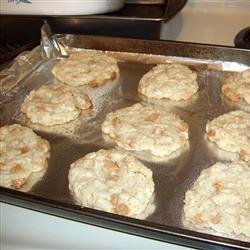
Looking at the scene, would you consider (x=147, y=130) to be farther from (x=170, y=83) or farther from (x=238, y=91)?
(x=238, y=91)

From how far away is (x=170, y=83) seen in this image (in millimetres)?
1599

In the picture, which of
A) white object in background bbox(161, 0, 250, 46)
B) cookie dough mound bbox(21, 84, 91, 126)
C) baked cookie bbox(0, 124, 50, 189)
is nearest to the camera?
baked cookie bbox(0, 124, 50, 189)

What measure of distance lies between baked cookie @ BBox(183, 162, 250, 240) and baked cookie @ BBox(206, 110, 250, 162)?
9 cm

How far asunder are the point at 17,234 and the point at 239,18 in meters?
1.68

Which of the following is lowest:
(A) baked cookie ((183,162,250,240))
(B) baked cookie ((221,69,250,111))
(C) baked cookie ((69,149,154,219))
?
(C) baked cookie ((69,149,154,219))

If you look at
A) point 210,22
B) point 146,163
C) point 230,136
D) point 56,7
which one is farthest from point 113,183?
point 210,22

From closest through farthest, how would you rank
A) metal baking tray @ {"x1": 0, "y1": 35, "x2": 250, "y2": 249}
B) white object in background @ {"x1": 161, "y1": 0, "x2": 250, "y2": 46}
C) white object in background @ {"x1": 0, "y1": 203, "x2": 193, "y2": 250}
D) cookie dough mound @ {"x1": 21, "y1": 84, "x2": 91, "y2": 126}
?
1. metal baking tray @ {"x1": 0, "y1": 35, "x2": 250, "y2": 249}
2. white object in background @ {"x1": 0, "y1": 203, "x2": 193, "y2": 250}
3. cookie dough mound @ {"x1": 21, "y1": 84, "x2": 91, "y2": 126}
4. white object in background @ {"x1": 161, "y1": 0, "x2": 250, "y2": 46}

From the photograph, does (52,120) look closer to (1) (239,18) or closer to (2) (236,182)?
(2) (236,182)

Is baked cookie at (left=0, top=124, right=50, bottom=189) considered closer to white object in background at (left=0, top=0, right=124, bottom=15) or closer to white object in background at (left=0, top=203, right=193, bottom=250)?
white object in background at (left=0, top=203, right=193, bottom=250)

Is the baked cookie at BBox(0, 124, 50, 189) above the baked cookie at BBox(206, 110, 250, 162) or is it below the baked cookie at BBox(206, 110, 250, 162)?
below

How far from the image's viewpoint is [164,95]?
1.58 meters

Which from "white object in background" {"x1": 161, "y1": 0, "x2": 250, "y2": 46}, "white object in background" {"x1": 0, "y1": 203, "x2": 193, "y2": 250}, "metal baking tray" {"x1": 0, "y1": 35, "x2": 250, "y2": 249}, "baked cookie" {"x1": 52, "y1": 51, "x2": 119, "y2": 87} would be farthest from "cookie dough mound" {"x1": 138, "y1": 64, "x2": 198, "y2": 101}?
"white object in background" {"x1": 0, "y1": 203, "x2": 193, "y2": 250}

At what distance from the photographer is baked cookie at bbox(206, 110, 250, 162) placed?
133cm

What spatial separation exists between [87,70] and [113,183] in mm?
693
